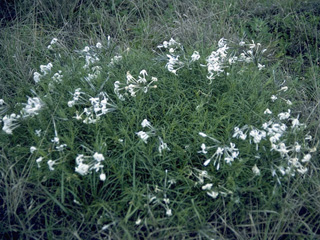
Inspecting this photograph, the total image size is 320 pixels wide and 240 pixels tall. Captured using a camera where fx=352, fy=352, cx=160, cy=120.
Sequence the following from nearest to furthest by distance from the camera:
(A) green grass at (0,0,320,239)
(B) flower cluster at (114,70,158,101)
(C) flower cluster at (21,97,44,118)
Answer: (A) green grass at (0,0,320,239) < (C) flower cluster at (21,97,44,118) < (B) flower cluster at (114,70,158,101)

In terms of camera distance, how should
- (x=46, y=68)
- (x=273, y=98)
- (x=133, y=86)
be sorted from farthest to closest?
(x=46, y=68)
(x=273, y=98)
(x=133, y=86)

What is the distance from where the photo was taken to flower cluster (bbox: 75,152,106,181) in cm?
218

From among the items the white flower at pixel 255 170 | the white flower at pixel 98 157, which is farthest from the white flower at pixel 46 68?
the white flower at pixel 255 170

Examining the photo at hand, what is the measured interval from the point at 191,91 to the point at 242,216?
3.74ft

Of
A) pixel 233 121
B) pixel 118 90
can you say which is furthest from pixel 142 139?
pixel 233 121

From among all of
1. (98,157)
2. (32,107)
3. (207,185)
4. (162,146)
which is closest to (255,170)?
(207,185)

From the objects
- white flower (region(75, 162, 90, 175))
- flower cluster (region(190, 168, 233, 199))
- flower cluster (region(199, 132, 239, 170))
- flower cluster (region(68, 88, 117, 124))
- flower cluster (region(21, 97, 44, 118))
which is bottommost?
flower cluster (region(190, 168, 233, 199))

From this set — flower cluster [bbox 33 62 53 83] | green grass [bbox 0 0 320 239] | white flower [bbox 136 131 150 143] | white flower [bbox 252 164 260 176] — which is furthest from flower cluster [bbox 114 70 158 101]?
white flower [bbox 252 164 260 176]

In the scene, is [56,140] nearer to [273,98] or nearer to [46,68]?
[46,68]

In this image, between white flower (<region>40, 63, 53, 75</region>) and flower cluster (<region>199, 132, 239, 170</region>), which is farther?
white flower (<region>40, 63, 53, 75</region>)

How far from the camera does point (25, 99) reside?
9.61 feet

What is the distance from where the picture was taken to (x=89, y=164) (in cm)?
228

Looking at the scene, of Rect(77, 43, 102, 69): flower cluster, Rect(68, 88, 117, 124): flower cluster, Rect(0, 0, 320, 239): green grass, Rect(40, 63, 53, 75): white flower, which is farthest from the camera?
Rect(77, 43, 102, 69): flower cluster

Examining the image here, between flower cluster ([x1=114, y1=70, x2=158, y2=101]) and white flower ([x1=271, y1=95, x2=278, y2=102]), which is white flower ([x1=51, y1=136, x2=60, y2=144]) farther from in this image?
white flower ([x1=271, y1=95, x2=278, y2=102])
